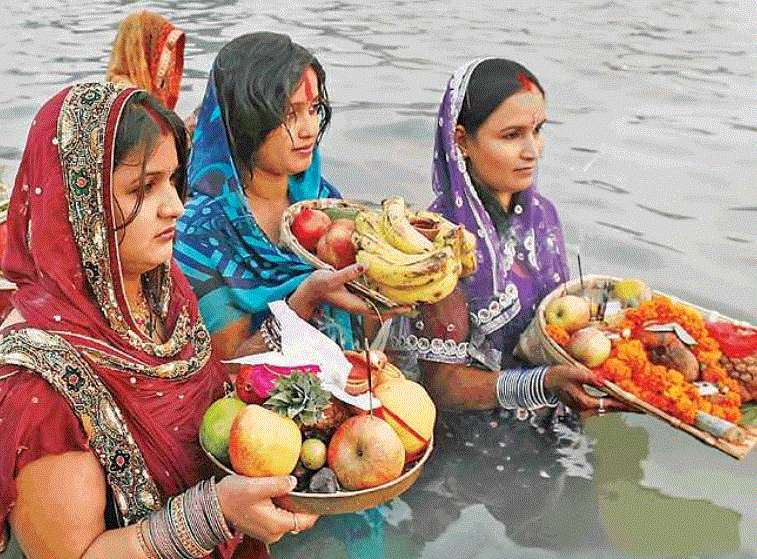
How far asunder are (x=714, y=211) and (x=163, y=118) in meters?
5.73

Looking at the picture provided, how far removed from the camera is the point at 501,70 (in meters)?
3.57

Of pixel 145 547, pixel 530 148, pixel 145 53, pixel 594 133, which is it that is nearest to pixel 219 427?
pixel 145 547

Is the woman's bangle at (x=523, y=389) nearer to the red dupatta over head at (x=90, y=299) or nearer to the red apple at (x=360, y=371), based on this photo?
the red apple at (x=360, y=371)

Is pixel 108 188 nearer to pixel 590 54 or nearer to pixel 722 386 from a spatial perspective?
pixel 722 386

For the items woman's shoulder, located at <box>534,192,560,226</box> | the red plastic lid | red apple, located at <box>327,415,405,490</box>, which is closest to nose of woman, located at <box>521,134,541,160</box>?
woman's shoulder, located at <box>534,192,560,226</box>

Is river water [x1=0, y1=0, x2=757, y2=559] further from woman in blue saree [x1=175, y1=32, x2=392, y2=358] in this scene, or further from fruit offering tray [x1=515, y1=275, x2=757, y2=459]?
woman in blue saree [x1=175, y1=32, x2=392, y2=358]

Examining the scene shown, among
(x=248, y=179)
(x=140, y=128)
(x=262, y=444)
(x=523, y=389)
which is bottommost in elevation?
(x=523, y=389)

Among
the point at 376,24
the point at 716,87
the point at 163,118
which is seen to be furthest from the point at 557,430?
the point at 376,24

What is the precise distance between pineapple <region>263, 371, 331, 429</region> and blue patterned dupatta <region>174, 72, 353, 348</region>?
3.96ft

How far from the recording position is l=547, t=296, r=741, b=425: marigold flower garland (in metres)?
3.19

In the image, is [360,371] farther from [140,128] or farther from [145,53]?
[145,53]

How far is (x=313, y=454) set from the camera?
2363 mm

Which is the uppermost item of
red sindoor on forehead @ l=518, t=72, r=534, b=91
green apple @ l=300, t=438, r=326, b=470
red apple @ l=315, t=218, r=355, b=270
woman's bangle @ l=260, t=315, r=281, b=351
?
red sindoor on forehead @ l=518, t=72, r=534, b=91

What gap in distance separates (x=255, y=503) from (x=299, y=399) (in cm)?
28
